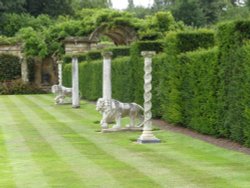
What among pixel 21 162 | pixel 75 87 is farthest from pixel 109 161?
→ pixel 75 87

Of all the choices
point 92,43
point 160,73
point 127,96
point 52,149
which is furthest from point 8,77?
point 52,149

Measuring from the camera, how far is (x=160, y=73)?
19266mm

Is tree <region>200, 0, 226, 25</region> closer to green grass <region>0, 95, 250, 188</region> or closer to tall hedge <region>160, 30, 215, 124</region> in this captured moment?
tall hedge <region>160, 30, 215, 124</region>

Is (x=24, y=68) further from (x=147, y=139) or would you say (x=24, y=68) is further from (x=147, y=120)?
(x=147, y=139)

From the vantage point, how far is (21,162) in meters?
11.1

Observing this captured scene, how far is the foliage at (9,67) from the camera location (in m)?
45.3

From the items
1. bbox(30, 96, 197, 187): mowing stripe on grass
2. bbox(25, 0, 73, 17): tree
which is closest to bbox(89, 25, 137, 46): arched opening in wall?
bbox(30, 96, 197, 187): mowing stripe on grass

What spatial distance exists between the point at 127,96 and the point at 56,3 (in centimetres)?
5210

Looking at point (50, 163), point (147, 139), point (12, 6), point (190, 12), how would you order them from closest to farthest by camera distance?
1. point (50, 163)
2. point (147, 139)
3. point (12, 6)
4. point (190, 12)

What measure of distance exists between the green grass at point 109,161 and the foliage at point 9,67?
2865cm

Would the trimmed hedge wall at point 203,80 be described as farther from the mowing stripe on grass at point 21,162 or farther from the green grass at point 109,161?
the mowing stripe on grass at point 21,162

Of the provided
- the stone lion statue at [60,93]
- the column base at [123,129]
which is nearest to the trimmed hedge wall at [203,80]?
the column base at [123,129]

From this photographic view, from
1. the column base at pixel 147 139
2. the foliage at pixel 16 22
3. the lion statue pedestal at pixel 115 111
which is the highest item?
the foliage at pixel 16 22

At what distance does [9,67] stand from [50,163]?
35.4 metres
